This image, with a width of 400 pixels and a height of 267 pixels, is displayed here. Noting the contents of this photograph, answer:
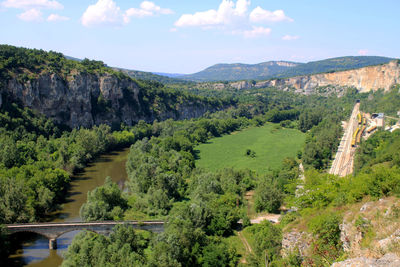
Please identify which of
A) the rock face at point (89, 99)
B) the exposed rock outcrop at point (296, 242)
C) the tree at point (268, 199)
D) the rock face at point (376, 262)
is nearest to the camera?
the rock face at point (376, 262)

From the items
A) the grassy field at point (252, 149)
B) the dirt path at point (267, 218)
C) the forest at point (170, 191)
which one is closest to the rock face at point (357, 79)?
the grassy field at point (252, 149)

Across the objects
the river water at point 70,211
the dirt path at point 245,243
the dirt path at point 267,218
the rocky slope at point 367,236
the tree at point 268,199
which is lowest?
the river water at point 70,211

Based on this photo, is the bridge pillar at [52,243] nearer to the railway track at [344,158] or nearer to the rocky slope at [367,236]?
the rocky slope at [367,236]

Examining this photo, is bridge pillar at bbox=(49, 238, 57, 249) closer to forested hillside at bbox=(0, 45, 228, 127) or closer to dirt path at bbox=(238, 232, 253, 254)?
dirt path at bbox=(238, 232, 253, 254)

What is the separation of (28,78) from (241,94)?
123112 mm

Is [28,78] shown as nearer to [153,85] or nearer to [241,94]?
[153,85]

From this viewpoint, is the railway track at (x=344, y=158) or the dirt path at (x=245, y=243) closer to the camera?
the dirt path at (x=245, y=243)

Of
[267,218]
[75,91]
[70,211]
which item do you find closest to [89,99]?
[75,91]

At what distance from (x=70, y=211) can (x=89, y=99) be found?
56.0m

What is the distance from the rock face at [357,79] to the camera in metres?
137

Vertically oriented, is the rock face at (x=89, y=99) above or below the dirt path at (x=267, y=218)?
above

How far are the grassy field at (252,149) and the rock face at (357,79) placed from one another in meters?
57.9

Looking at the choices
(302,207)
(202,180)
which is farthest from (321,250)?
(202,180)

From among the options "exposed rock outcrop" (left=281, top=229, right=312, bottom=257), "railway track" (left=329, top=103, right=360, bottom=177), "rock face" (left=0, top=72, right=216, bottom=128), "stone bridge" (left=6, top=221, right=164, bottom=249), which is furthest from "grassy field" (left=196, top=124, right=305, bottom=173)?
"exposed rock outcrop" (left=281, top=229, right=312, bottom=257)
